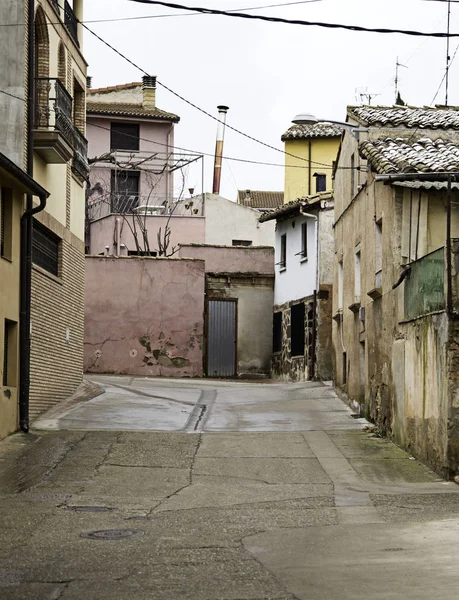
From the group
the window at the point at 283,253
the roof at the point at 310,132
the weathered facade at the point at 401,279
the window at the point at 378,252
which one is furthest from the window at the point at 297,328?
the roof at the point at 310,132

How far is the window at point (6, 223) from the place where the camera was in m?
18.6

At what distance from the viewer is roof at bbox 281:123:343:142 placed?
5105 centimetres

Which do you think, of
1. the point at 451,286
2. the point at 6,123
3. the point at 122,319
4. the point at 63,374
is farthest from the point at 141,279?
the point at 451,286

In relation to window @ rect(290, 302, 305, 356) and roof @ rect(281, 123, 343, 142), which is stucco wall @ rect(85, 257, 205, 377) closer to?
window @ rect(290, 302, 305, 356)

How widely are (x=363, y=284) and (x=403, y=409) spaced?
214 inches

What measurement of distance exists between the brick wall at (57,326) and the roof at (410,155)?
6676 millimetres

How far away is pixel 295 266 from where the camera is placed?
116ft

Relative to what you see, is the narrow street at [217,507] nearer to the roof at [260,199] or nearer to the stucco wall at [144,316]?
the stucco wall at [144,316]

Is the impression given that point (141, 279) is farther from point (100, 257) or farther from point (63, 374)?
point (63, 374)

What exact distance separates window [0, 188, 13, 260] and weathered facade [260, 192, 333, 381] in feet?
49.7

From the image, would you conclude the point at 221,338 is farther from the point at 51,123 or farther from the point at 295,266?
the point at 51,123

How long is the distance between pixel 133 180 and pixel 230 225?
7620 mm

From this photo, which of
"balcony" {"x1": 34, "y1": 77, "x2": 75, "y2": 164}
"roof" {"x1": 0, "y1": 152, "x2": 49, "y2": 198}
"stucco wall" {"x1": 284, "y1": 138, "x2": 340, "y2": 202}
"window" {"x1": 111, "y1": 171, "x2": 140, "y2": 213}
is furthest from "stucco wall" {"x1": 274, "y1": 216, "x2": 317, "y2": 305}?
"roof" {"x1": 0, "y1": 152, "x2": 49, "y2": 198}

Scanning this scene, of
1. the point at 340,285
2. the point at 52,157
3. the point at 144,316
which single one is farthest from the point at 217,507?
the point at 144,316
